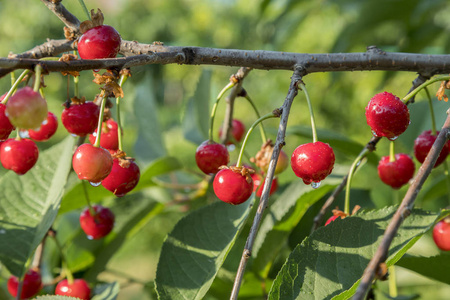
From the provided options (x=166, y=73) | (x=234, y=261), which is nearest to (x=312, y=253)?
(x=234, y=261)

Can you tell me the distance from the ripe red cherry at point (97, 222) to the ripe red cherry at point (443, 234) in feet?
2.32

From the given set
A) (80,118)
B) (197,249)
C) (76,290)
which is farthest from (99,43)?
(76,290)

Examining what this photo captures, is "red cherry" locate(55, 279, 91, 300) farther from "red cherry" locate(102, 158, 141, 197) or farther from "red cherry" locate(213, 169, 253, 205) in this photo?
"red cherry" locate(213, 169, 253, 205)

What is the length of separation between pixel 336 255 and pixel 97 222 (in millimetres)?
579

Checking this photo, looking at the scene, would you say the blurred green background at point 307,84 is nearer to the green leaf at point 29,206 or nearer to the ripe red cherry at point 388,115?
the green leaf at point 29,206

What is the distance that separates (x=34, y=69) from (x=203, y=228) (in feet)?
1.41

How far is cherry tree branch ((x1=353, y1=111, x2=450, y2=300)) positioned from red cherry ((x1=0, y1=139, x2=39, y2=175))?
58 cm

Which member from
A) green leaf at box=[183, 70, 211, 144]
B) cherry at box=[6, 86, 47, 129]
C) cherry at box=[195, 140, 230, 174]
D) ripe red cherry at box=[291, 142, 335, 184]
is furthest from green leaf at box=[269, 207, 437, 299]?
green leaf at box=[183, 70, 211, 144]

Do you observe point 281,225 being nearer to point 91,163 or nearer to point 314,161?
point 314,161

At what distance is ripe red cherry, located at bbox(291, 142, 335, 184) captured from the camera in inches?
29.3

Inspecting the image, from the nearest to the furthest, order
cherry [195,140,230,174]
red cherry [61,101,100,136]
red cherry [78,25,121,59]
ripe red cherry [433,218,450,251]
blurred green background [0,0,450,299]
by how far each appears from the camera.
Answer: red cherry [78,25,121,59] → red cherry [61,101,100,136] → cherry [195,140,230,174] → ripe red cherry [433,218,450,251] → blurred green background [0,0,450,299]

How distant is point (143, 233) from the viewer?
538cm

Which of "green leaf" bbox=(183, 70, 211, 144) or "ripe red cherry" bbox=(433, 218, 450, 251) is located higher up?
"green leaf" bbox=(183, 70, 211, 144)

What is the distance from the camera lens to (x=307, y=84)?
3658 mm
